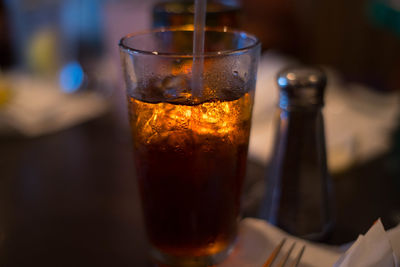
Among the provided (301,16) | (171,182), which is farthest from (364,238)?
(301,16)

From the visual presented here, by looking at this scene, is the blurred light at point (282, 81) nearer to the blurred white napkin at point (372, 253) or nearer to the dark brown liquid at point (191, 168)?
the dark brown liquid at point (191, 168)

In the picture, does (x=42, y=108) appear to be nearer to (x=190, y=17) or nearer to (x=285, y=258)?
(x=190, y=17)

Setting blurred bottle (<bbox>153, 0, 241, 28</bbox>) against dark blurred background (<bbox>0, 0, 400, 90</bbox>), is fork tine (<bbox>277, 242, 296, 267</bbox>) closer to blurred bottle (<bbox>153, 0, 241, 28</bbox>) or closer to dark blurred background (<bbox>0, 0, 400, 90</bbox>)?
blurred bottle (<bbox>153, 0, 241, 28</bbox>)

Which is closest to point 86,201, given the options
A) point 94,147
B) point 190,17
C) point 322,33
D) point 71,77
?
point 94,147

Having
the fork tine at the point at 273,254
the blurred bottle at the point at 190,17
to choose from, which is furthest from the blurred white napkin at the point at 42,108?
the fork tine at the point at 273,254

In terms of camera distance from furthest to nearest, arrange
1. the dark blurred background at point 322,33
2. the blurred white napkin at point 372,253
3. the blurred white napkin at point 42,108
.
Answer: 1. the dark blurred background at point 322,33
2. the blurred white napkin at point 42,108
3. the blurred white napkin at point 372,253

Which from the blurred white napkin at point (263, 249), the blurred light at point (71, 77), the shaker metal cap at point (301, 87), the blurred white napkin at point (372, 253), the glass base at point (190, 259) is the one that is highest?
the shaker metal cap at point (301, 87)
